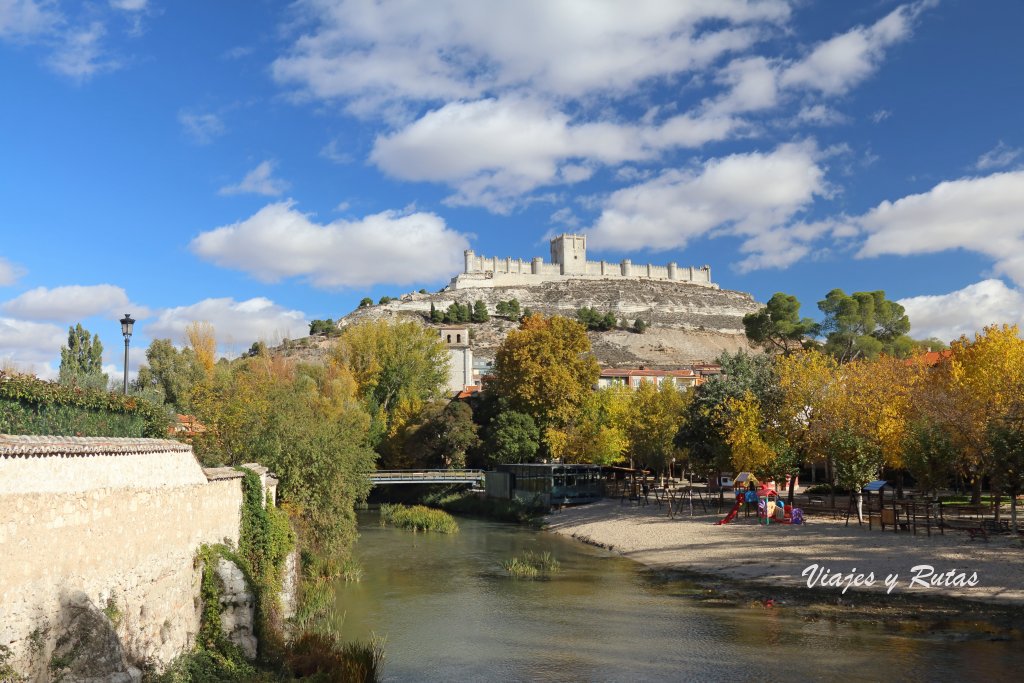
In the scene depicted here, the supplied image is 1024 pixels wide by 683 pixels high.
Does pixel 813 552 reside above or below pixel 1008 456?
below

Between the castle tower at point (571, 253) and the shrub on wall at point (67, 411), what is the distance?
143 meters

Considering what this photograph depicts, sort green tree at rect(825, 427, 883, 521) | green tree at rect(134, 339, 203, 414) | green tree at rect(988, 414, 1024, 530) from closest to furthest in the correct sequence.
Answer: green tree at rect(988, 414, 1024, 530) → green tree at rect(825, 427, 883, 521) → green tree at rect(134, 339, 203, 414)

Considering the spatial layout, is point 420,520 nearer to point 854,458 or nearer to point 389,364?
point 854,458

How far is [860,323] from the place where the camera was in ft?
221

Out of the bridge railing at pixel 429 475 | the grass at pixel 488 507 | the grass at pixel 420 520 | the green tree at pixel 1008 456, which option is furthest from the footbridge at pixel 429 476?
the green tree at pixel 1008 456

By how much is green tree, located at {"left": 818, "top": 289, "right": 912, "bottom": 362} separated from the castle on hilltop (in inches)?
3479

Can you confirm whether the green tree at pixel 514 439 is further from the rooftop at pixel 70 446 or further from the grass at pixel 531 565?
the rooftop at pixel 70 446

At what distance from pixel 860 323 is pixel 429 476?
41.1 m

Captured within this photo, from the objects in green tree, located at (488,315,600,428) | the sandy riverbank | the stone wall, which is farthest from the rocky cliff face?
the stone wall

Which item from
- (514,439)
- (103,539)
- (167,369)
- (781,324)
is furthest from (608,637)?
(781,324)

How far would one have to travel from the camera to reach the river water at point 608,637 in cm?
1556

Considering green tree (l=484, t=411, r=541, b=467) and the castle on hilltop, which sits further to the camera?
the castle on hilltop

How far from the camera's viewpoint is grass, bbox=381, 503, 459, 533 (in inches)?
1523

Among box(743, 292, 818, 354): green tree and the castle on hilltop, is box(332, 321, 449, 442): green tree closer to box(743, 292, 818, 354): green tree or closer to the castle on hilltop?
box(743, 292, 818, 354): green tree
